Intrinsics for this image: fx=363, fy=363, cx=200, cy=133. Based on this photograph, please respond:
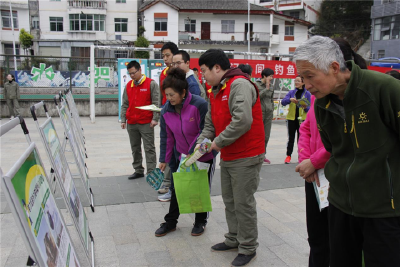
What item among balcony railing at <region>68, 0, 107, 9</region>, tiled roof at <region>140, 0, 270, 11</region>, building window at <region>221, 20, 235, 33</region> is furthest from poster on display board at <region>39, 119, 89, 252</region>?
building window at <region>221, 20, 235, 33</region>

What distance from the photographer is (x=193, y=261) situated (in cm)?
319

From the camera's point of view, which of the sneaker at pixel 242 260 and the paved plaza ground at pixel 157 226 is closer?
the sneaker at pixel 242 260

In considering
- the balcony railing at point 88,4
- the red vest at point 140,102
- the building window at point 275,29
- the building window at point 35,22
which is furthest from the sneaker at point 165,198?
the building window at point 275,29

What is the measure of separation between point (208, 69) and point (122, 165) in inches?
161

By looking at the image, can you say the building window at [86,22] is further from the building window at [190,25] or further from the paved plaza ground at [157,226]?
the paved plaza ground at [157,226]

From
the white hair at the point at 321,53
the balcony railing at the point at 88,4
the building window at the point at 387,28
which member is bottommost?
the white hair at the point at 321,53

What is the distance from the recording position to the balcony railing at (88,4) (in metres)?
38.2

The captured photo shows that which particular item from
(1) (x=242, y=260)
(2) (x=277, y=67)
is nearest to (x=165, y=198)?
(1) (x=242, y=260)

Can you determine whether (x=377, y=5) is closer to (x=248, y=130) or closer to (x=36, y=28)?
(x=36, y=28)

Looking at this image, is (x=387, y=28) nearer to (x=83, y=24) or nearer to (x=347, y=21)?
(x=347, y=21)

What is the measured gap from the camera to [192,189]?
3.36m

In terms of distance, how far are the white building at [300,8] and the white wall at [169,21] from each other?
60.7 feet

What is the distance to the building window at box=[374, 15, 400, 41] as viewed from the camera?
3469 centimetres

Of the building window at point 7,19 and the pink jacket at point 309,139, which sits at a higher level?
the building window at point 7,19
